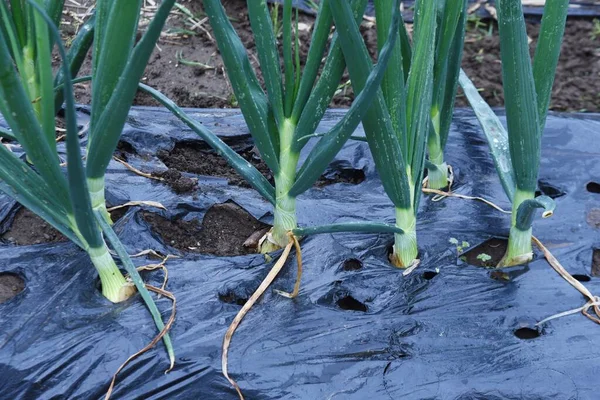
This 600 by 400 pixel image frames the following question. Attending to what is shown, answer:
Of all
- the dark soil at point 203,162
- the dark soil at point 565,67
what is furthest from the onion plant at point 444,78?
the dark soil at point 565,67

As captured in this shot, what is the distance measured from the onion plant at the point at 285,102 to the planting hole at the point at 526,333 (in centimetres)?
32

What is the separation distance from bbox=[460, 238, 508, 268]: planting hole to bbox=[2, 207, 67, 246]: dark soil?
36.0 inches

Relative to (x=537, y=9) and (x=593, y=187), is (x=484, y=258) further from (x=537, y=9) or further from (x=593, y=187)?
(x=537, y=9)

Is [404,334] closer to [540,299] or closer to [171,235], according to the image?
[540,299]

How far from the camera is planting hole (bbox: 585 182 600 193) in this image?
183 centimetres

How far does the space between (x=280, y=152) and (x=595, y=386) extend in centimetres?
75

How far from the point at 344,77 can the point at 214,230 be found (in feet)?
4.47

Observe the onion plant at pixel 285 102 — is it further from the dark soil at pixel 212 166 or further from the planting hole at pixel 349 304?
the dark soil at pixel 212 166

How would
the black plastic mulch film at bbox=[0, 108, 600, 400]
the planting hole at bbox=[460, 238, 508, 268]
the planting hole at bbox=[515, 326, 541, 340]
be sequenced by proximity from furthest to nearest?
the planting hole at bbox=[460, 238, 508, 268] → the planting hole at bbox=[515, 326, 541, 340] → the black plastic mulch film at bbox=[0, 108, 600, 400]

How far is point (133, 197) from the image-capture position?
1713 mm

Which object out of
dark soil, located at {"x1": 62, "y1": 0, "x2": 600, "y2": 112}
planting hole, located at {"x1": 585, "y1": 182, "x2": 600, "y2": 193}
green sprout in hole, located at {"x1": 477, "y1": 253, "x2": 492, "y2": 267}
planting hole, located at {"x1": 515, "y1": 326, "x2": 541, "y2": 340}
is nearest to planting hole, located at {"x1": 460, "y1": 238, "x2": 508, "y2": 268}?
green sprout in hole, located at {"x1": 477, "y1": 253, "x2": 492, "y2": 267}

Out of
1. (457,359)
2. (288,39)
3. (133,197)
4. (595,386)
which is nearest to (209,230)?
(133,197)

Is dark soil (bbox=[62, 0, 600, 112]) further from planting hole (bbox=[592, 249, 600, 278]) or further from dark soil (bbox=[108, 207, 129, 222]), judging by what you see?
planting hole (bbox=[592, 249, 600, 278])

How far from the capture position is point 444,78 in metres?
1.58
